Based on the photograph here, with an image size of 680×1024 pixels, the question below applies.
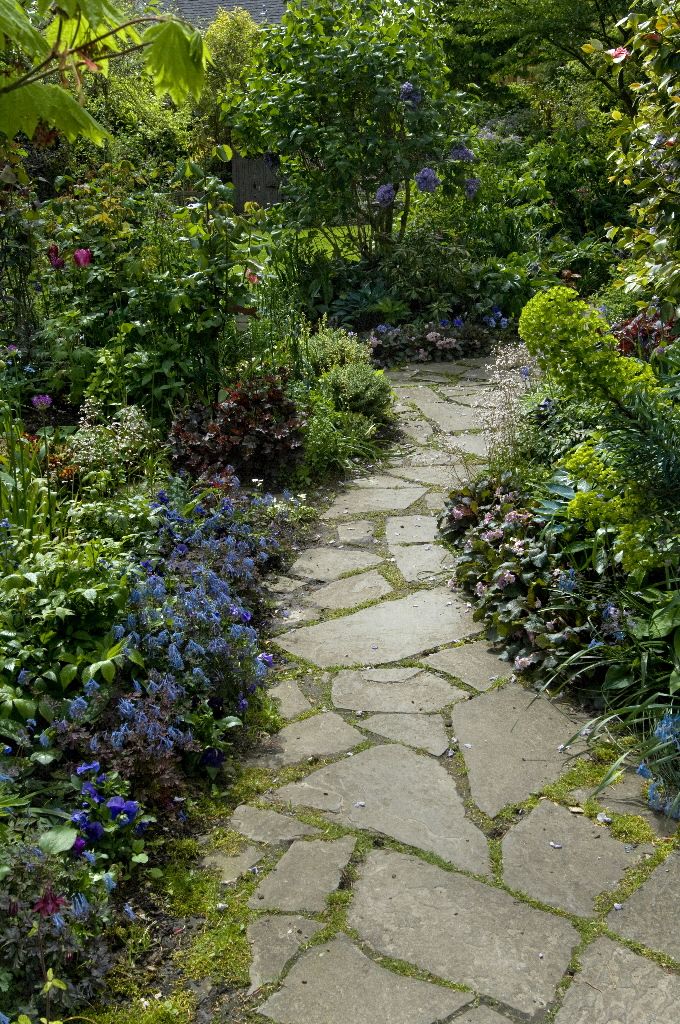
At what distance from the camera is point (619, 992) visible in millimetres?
2205

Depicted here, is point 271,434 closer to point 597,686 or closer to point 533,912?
point 597,686

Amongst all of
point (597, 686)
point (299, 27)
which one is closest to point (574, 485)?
point (597, 686)

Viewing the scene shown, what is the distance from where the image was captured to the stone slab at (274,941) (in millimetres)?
2285

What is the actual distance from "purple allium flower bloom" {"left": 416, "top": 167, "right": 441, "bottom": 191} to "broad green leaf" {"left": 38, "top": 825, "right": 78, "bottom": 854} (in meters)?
6.80

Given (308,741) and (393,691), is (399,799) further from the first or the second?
(393,691)

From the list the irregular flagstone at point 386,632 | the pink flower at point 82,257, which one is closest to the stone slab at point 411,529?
the irregular flagstone at point 386,632

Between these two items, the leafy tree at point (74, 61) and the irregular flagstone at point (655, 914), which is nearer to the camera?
the leafy tree at point (74, 61)

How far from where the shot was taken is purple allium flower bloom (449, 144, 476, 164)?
27.0 ft

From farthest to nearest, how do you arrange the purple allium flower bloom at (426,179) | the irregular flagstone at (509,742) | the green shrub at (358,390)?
the purple allium flower bloom at (426,179), the green shrub at (358,390), the irregular flagstone at (509,742)

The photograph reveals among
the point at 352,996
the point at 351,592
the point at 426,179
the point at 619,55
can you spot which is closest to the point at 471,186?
the point at 426,179

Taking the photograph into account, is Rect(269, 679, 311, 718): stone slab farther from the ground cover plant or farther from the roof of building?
the roof of building

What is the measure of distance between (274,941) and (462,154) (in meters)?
7.26

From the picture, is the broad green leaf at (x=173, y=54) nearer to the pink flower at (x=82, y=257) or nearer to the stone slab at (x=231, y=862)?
the stone slab at (x=231, y=862)

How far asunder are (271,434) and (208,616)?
6.89 ft
